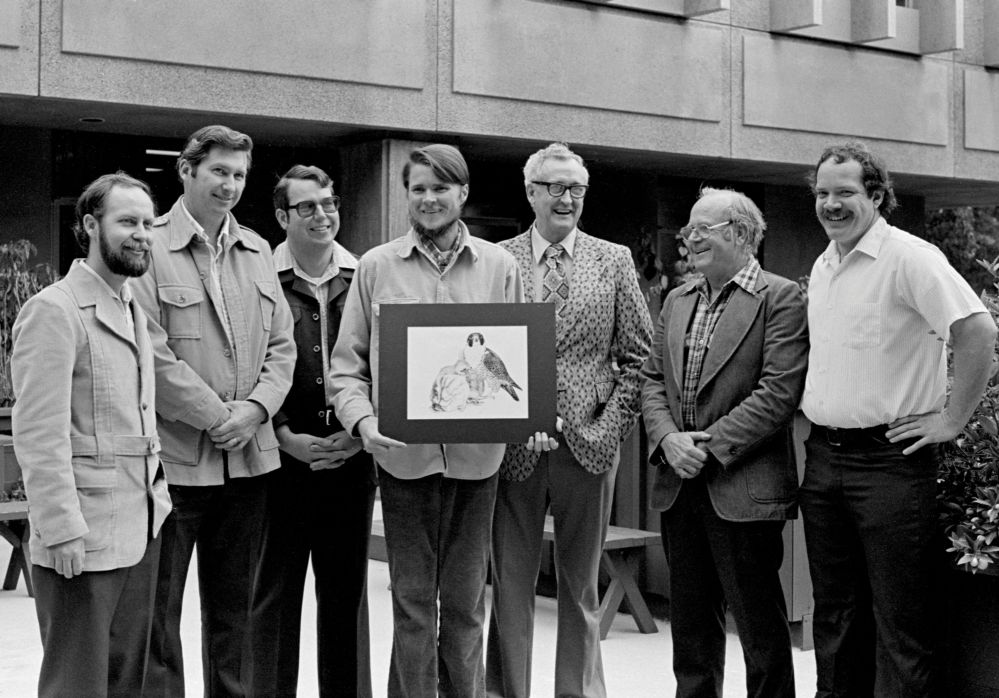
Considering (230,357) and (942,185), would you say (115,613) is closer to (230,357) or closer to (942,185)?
(230,357)

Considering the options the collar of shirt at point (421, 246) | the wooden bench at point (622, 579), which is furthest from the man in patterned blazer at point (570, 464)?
the wooden bench at point (622, 579)

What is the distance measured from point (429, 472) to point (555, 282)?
110 cm

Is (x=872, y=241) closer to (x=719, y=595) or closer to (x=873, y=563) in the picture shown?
(x=873, y=563)

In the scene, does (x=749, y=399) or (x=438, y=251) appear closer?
(x=749, y=399)

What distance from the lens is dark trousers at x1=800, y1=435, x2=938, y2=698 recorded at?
4738 millimetres

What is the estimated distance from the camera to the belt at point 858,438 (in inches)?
187

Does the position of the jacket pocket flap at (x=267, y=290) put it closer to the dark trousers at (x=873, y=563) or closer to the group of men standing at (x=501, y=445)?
the group of men standing at (x=501, y=445)

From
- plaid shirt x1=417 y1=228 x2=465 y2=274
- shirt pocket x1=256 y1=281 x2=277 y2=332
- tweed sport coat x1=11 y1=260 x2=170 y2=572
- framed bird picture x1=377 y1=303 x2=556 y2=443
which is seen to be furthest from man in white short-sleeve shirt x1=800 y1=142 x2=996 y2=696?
tweed sport coat x1=11 y1=260 x2=170 y2=572

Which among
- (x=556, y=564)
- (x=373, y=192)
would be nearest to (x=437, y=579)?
(x=556, y=564)

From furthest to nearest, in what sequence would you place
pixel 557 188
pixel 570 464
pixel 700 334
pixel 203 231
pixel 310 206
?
pixel 557 188
pixel 570 464
pixel 310 206
pixel 700 334
pixel 203 231

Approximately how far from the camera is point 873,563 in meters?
4.78

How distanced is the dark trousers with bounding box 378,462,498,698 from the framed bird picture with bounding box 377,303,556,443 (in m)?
0.27

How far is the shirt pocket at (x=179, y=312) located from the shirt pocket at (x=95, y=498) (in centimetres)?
80

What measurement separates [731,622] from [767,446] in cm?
293
